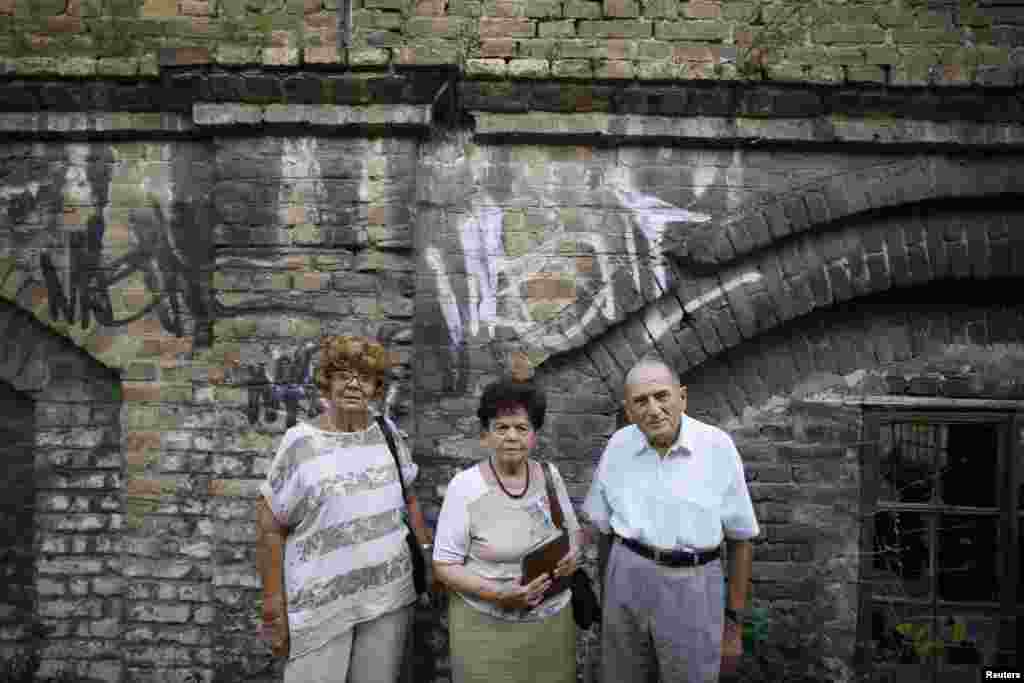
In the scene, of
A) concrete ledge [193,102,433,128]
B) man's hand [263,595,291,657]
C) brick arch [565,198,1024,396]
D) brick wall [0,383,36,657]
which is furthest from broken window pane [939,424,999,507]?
brick wall [0,383,36,657]

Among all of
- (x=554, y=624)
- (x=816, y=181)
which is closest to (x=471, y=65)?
(x=816, y=181)

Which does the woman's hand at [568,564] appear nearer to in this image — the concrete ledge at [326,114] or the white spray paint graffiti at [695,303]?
the white spray paint graffiti at [695,303]

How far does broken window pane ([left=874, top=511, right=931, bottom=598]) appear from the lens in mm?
3686

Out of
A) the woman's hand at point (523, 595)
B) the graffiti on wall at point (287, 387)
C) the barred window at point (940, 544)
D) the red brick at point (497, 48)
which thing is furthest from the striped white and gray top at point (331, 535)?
the barred window at point (940, 544)

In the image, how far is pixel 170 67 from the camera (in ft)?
11.2

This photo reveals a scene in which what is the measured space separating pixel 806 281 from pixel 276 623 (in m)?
2.72

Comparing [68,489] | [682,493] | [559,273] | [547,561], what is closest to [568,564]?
[547,561]

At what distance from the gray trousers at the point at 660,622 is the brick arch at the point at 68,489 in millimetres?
2489

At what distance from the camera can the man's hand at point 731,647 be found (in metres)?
2.77

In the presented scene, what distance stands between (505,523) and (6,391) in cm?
285

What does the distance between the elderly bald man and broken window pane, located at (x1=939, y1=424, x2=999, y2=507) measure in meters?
1.58

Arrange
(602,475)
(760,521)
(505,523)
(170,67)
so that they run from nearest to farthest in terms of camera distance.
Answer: (505,523) → (602,475) → (170,67) → (760,521)

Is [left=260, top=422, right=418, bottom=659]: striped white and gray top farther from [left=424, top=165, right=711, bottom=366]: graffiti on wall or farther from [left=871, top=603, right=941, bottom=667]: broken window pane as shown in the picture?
[left=871, top=603, right=941, bottom=667]: broken window pane

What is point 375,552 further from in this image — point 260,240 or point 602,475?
point 260,240
